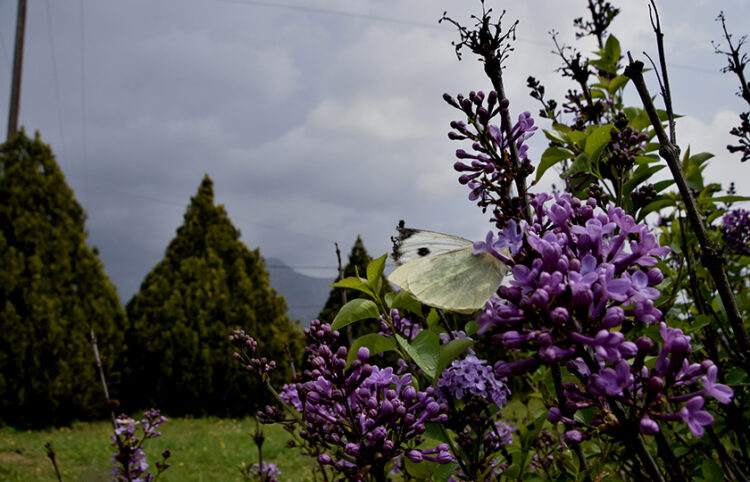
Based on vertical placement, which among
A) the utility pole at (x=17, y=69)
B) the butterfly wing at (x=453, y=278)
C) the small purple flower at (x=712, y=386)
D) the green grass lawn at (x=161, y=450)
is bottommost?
the green grass lawn at (x=161, y=450)

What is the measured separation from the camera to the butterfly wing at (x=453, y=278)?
1.04m

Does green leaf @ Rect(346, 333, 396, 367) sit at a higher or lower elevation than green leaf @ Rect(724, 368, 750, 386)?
higher

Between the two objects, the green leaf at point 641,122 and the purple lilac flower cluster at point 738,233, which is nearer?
the green leaf at point 641,122

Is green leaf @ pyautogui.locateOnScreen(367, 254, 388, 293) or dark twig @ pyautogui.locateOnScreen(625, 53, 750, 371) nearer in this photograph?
dark twig @ pyautogui.locateOnScreen(625, 53, 750, 371)

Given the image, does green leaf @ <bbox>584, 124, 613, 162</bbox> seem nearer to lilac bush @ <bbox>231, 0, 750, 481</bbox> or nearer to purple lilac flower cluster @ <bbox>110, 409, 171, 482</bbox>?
lilac bush @ <bbox>231, 0, 750, 481</bbox>

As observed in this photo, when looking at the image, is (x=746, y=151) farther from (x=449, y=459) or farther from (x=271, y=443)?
(x=271, y=443)

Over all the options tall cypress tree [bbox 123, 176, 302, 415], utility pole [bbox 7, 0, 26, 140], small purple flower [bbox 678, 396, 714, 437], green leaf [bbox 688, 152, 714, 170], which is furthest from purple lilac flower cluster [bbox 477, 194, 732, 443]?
utility pole [bbox 7, 0, 26, 140]

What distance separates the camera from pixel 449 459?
1.33 metres

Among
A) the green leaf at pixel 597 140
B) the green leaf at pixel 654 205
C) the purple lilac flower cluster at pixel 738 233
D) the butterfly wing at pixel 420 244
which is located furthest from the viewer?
the purple lilac flower cluster at pixel 738 233

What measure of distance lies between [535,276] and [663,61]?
587 millimetres

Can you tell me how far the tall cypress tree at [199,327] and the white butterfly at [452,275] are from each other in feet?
43.1

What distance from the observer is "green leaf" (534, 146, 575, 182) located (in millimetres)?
1632

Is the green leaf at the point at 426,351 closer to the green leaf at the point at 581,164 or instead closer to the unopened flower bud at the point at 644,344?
the unopened flower bud at the point at 644,344

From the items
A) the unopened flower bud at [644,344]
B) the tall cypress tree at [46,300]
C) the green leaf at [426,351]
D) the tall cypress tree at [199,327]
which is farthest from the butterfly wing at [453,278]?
the tall cypress tree at [199,327]
